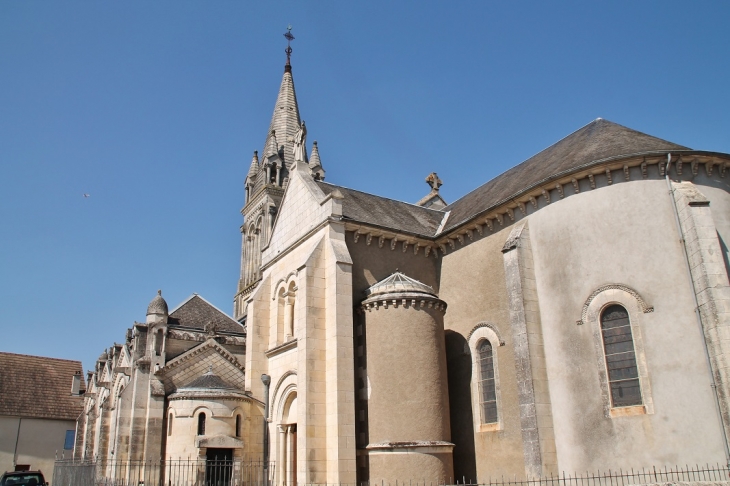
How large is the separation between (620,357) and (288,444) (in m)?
11.5

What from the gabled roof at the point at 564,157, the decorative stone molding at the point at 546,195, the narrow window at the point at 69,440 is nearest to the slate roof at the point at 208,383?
the gabled roof at the point at 564,157

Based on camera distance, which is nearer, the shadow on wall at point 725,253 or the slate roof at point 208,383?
the shadow on wall at point 725,253

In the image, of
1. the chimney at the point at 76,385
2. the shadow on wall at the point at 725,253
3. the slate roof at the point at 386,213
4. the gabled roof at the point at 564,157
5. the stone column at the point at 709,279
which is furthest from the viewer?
the chimney at the point at 76,385

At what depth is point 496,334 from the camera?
61.7ft

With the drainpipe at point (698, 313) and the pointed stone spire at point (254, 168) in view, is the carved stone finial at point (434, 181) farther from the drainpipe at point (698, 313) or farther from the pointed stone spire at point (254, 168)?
the pointed stone spire at point (254, 168)

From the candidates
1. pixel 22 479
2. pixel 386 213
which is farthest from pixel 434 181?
pixel 22 479

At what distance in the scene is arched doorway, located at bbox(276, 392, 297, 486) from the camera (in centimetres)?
2034

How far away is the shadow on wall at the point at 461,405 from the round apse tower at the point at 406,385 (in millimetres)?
1121

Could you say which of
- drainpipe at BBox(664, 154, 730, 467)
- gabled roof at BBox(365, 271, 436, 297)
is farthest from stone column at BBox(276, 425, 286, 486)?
drainpipe at BBox(664, 154, 730, 467)

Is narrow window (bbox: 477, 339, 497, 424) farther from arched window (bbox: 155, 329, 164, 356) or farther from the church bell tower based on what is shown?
the church bell tower

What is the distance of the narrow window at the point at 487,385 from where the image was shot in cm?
1856

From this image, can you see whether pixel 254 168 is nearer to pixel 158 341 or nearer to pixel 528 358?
pixel 158 341

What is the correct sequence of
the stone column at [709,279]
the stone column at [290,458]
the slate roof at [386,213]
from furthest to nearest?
the slate roof at [386,213], the stone column at [290,458], the stone column at [709,279]

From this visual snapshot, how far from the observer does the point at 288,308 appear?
22562mm
